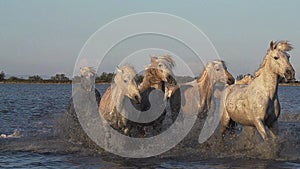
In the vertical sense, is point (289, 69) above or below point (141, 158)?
above

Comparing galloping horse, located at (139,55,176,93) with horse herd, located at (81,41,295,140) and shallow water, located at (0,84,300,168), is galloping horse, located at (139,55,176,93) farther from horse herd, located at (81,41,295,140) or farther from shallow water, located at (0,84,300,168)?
shallow water, located at (0,84,300,168)

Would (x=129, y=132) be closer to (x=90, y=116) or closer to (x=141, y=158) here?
(x=141, y=158)

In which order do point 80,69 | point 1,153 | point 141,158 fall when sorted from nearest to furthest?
1. point 141,158
2. point 1,153
3. point 80,69

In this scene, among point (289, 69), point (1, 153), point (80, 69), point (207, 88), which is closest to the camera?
point (289, 69)

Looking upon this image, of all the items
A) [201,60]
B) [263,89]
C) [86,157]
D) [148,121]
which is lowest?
[86,157]

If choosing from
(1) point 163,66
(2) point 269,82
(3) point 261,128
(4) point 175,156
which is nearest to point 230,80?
(1) point 163,66

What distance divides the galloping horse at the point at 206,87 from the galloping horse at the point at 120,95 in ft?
7.03

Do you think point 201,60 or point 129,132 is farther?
point 201,60

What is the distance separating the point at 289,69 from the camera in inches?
400

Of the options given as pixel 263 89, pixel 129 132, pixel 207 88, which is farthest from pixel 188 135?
pixel 263 89

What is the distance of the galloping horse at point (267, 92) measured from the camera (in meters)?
10.4

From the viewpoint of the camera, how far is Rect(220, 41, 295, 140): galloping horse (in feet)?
34.3

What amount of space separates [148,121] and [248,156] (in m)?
2.40

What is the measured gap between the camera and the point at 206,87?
526 inches
